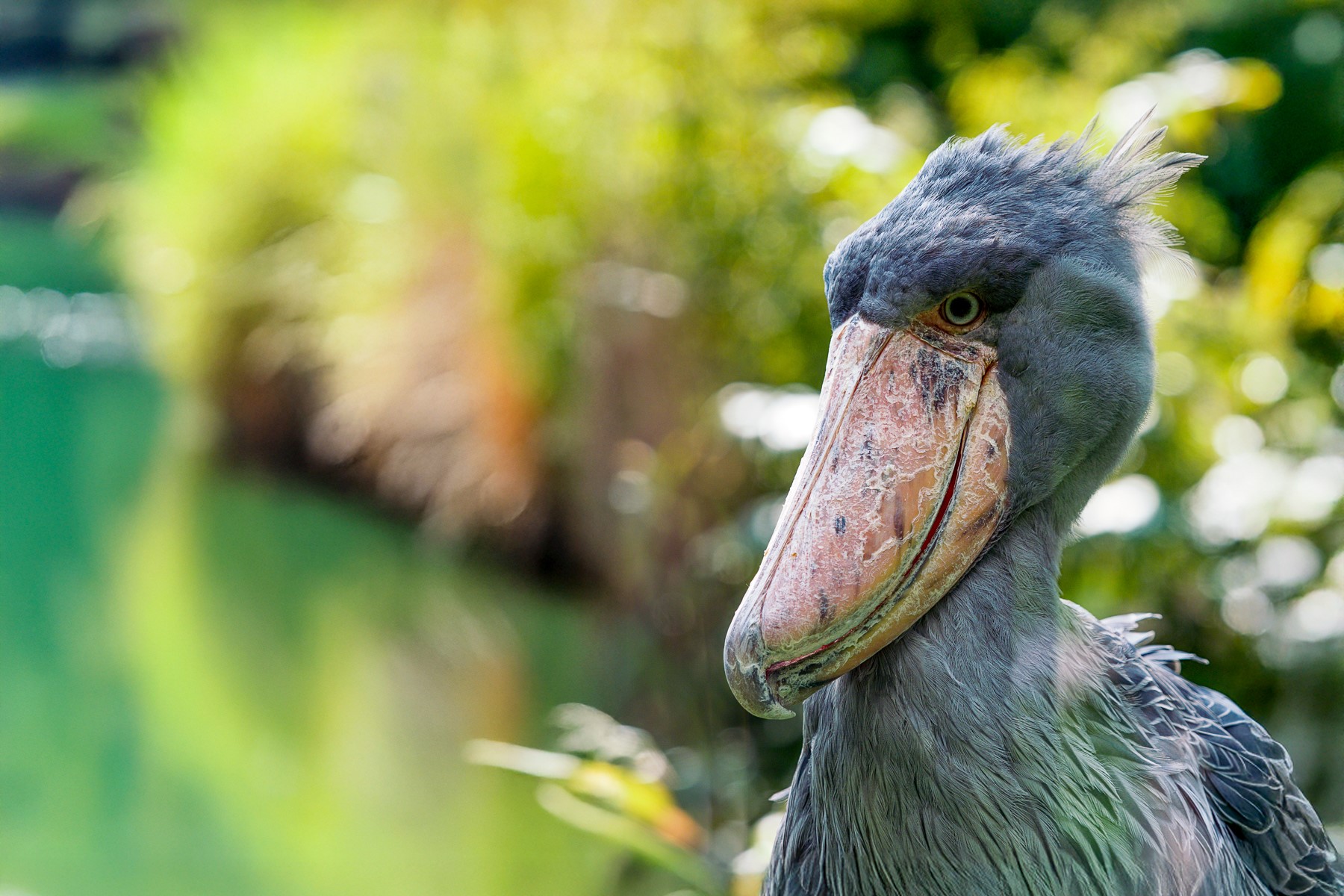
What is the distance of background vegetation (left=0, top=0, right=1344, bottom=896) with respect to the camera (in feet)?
10.9

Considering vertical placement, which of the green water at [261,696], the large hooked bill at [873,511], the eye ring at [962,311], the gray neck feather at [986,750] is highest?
the eye ring at [962,311]

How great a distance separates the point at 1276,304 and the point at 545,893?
2.63 metres

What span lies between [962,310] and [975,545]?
0.22 meters

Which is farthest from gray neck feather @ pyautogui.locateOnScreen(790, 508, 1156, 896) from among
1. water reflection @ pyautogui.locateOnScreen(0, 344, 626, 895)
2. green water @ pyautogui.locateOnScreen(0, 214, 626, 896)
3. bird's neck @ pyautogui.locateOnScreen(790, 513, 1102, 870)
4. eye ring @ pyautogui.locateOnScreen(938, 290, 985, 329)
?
water reflection @ pyautogui.locateOnScreen(0, 344, 626, 895)

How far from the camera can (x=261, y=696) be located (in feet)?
17.8

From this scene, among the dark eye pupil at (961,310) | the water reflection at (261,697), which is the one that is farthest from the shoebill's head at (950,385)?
the water reflection at (261,697)

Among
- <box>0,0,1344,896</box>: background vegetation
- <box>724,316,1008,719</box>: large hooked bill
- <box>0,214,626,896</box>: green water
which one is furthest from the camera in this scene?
<box>0,214,626,896</box>: green water

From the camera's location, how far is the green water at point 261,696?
422cm

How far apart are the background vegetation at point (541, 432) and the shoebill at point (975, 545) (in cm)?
20

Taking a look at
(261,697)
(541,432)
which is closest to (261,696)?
(261,697)

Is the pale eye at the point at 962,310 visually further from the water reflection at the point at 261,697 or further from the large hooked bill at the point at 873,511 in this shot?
the water reflection at the point at 261,697

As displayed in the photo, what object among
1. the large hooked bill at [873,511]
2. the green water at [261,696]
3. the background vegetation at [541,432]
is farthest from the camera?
the green water at [261,696]

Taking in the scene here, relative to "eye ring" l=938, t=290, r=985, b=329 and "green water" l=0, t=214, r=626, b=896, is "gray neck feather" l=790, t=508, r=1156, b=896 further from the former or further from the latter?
"green water" l=0, t=214, r=626, b=896

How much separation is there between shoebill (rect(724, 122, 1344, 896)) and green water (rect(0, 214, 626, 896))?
104 inches
